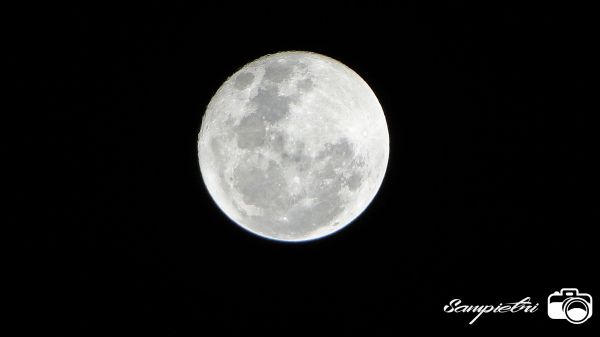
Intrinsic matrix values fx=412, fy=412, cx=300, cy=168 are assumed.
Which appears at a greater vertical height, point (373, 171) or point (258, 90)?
point (258, 90)

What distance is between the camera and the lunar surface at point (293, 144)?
464 centimetres

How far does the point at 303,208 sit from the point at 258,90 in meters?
1.50

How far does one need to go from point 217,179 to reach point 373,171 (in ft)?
6.52

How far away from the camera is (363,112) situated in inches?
198

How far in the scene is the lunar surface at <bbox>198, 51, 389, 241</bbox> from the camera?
4637mm

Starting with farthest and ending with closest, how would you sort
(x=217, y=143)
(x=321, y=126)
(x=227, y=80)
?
(x=227, y=80), (x=217, y=143), (x=321, y=126)

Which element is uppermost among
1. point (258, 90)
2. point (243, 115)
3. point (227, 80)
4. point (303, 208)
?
point (227, 80)

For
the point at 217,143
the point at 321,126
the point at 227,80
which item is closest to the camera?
the point at 321,126

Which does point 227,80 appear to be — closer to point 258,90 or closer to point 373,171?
point 258,90

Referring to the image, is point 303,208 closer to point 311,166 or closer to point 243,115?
point 311,166

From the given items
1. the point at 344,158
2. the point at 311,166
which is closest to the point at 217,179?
the point at 311,166

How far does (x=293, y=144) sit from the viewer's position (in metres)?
4.59

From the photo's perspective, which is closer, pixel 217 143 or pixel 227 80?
pixel 217 143

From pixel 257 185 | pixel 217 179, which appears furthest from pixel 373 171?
pixel 217 179
